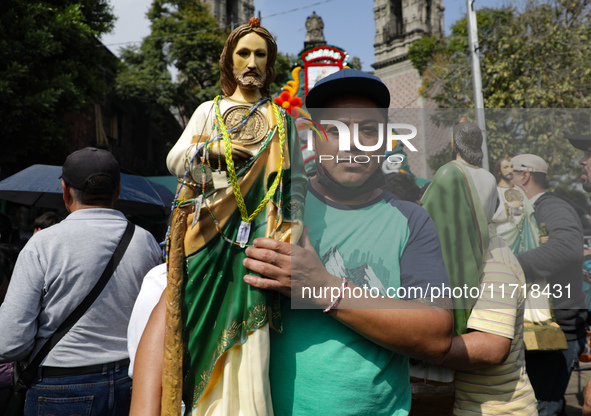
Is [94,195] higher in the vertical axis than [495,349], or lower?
higher

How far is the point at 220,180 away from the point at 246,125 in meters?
0.19

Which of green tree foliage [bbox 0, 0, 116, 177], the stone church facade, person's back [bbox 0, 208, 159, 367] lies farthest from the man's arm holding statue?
the stone church facade

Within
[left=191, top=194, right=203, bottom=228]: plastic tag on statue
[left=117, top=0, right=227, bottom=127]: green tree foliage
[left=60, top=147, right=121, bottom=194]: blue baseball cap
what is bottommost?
[left=191, top=194, right=203, bottom=228]: plastic tag on statue

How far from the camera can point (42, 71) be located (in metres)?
9.05

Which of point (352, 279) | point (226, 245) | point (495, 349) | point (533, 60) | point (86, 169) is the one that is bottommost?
point (495, 349)

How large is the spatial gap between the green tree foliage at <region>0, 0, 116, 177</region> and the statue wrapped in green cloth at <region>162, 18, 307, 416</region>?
7930 mm

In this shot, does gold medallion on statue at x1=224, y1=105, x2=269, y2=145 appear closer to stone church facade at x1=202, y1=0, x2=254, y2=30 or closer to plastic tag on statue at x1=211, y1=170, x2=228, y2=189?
plastic tag on statue at x1=211, y1=170, x2=228, y2=189

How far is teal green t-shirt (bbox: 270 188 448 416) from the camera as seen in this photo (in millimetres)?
1338

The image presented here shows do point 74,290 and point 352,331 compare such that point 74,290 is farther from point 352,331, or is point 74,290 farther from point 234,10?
point 234,10

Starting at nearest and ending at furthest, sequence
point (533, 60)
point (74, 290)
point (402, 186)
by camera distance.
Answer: point (402, 186)
point (74, 290)
point (533, 60)

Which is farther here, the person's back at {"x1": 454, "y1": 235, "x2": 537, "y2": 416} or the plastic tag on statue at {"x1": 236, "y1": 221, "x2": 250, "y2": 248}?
the person's back at {"x1": 454, "y1": 235, "x2": 537, "y2": 416}

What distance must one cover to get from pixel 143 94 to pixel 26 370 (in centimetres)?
1868

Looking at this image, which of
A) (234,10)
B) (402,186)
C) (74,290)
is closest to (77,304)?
(74,290)

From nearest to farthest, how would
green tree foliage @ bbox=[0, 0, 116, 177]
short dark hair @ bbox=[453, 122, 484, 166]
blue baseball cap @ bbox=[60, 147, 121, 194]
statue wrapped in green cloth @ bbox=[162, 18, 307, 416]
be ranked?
statue wrapped in green cloth @ bbox=[162, 18, 307, 416] < short dark hair @ bbox=[453, 122, 484, 166] < blue baseball cap @ bbox=[60, 147, 121, 194] < green tree foliage @ bbox=[0, 0, 116, 177]
